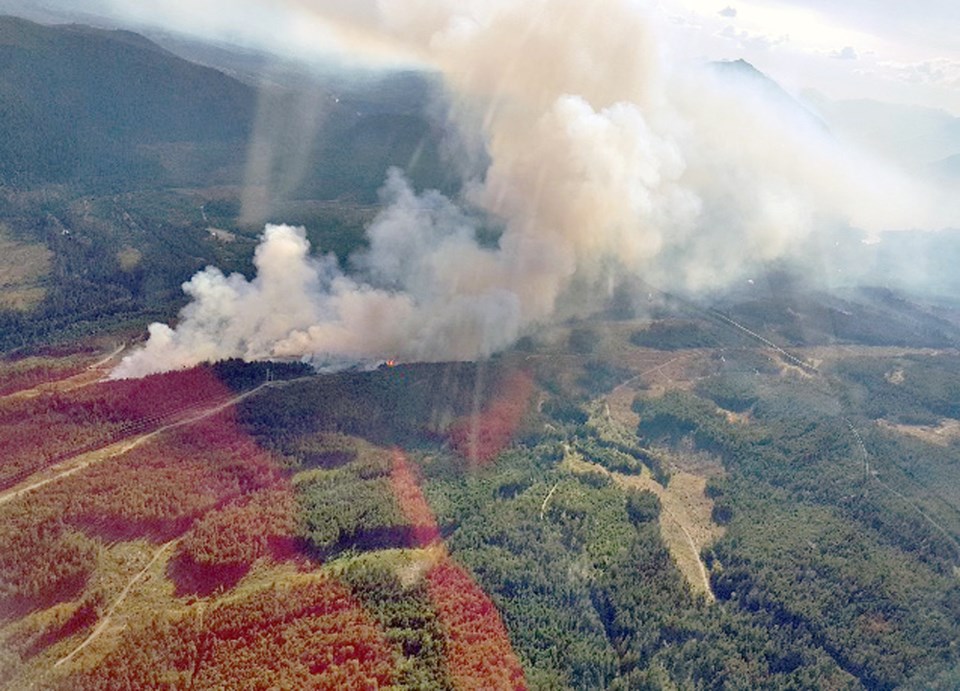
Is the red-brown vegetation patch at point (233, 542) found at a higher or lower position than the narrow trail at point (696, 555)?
lower

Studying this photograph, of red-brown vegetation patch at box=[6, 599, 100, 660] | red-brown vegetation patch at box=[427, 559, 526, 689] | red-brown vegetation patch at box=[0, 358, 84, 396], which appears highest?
red-brown vegetation patch at box=[427, 559, 526, 689]

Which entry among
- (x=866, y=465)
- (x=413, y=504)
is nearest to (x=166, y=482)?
(x=413, y=504)

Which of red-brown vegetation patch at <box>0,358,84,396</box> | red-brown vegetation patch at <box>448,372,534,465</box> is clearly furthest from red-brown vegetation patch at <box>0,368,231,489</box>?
red-brown vegetation patch at <box>448,372,534,465</box>

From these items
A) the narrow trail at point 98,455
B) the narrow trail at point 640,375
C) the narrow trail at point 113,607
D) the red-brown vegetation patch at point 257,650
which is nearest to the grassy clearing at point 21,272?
the narrow trail at point 98,455

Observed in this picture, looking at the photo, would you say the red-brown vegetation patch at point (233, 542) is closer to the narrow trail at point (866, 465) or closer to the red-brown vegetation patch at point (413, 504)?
the red-brown vegetation patch at point (413, 504)

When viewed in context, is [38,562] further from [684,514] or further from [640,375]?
[640,375]

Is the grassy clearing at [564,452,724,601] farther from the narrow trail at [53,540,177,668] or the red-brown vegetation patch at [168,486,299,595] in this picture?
the narrow trail at [53,540,177,668]
